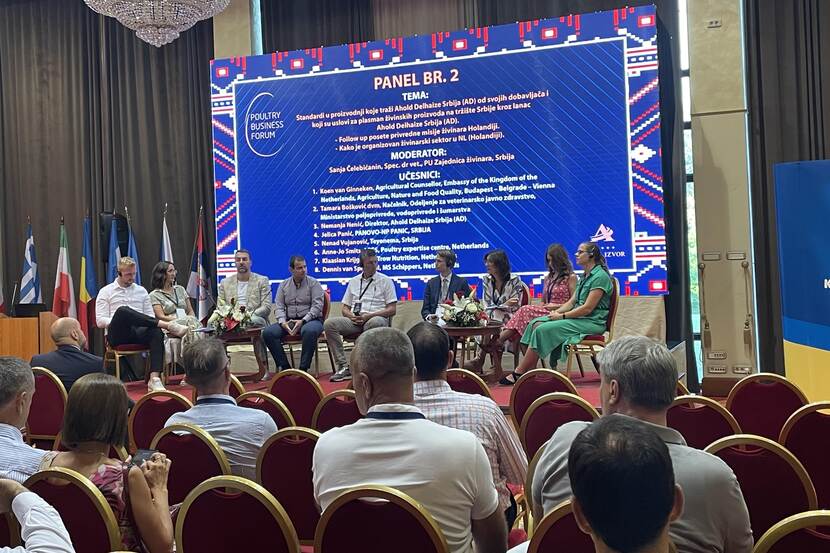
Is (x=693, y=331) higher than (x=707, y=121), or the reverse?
(x=707, y=121)

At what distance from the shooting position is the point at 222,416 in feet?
9.29

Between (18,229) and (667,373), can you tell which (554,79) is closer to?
(667,373)

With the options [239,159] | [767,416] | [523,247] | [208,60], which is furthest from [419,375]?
[208,60]

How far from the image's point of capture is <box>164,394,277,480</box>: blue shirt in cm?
278

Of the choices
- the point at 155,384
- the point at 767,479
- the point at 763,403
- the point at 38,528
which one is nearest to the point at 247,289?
the point at 155,384

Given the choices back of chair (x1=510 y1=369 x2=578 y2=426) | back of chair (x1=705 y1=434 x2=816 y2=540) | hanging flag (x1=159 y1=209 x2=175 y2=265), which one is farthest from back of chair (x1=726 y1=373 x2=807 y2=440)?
hanging flag (x1=159 y1=209 x2=175 y2=265)

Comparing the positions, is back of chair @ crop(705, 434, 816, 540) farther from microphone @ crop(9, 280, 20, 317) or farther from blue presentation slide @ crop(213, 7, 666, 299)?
microphone @ crop(9, 280, 20, 317)

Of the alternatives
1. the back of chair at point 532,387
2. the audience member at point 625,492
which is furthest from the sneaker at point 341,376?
the audience member at point 625,492

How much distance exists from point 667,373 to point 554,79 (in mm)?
5811

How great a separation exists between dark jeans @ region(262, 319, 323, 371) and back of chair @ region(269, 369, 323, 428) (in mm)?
3318

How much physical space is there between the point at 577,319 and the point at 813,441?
372cm

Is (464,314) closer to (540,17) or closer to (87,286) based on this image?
(540,17)

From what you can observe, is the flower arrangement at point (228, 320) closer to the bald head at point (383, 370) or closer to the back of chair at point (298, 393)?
the back of chair at point (298, 393)

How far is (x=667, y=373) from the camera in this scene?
2.03 m
